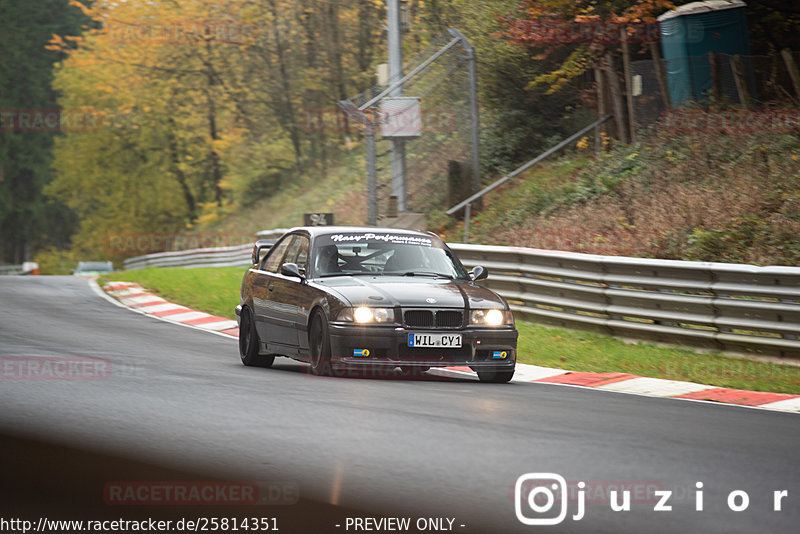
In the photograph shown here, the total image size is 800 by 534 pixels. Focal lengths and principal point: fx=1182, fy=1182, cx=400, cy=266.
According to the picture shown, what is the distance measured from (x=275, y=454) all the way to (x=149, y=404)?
7.53 ft

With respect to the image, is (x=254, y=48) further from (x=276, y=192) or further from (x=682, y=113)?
(x=682, y=113)

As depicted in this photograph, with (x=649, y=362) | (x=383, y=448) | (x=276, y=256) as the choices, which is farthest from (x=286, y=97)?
(x=383, y=448)

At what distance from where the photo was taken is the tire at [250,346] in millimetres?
12703

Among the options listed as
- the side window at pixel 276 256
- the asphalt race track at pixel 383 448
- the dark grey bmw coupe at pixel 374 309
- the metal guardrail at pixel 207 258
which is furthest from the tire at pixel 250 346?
the metal guardrail at pixel 207 258

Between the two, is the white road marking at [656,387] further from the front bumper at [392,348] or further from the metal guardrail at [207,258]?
the metal guardrail at [207,258]

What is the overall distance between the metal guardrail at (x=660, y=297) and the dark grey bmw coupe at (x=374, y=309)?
2947 millimetres

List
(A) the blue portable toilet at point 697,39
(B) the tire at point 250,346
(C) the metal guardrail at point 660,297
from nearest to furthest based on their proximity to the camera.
Result: (B) the tire at point 250,346 → (C) the metal guardrail at point 660,297 → (A) the blue portable toilet at point 697,39

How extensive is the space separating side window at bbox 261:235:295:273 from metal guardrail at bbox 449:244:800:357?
428 cm

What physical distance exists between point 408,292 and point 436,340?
57 centimetres

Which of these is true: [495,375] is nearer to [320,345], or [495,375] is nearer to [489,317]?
[489,317]

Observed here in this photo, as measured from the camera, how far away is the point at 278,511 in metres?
5.63

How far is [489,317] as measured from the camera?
11219mm

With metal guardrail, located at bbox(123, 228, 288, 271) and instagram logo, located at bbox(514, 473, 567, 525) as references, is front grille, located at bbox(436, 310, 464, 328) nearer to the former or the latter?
instagram logo, located at bbox(514, 473, 567, 525)

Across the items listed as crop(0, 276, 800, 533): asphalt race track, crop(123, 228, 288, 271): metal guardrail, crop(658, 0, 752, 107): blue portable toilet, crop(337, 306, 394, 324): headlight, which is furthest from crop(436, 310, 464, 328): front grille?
crop(123, 228, 288, 271): metal guardrail
